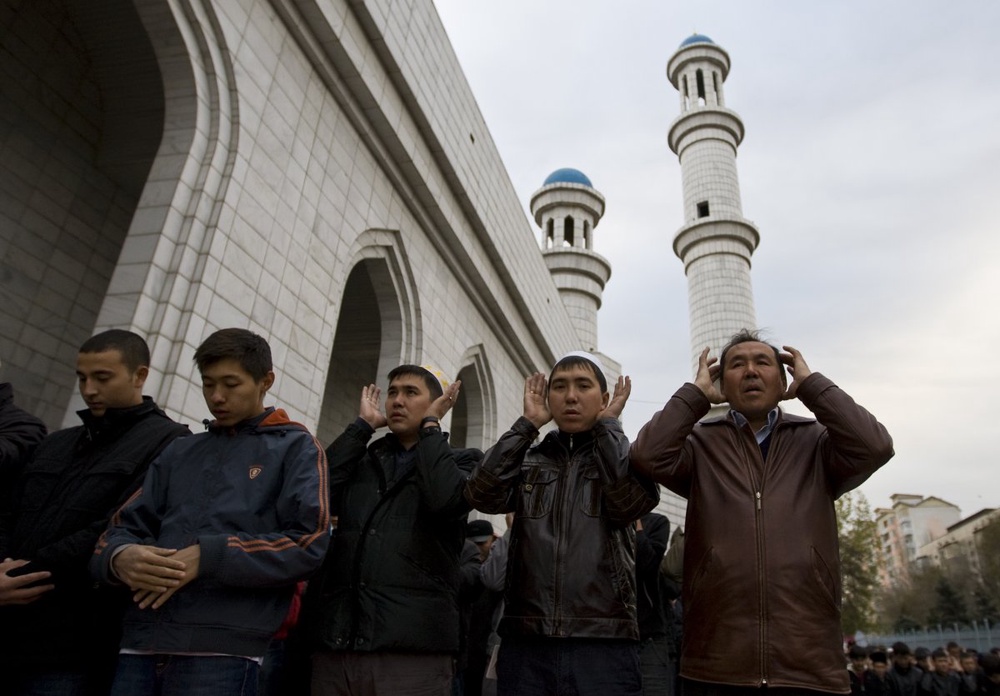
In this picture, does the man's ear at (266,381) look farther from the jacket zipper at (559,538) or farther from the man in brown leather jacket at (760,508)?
the man in brown leather jacket at (760,508)

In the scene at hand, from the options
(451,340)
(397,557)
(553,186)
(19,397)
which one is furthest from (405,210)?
(553,186)

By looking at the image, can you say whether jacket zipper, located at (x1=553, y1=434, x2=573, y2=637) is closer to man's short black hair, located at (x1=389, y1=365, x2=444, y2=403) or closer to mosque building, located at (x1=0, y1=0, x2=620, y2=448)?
man's short black hair, located at (x1=389, y1=365, x2=444, y2=403)

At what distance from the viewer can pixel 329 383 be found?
12320 mm

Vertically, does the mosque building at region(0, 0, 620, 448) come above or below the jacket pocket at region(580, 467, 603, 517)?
above

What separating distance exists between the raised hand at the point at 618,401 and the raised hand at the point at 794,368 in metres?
0.59

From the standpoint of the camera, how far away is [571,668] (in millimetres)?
2191

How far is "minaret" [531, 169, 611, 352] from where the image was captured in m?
19.7

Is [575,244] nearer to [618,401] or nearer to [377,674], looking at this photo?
[618,401]

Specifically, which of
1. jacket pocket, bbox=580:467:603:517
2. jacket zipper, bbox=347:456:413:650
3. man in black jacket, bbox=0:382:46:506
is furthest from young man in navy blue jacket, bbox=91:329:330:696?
jacket pocket, bbox=580:467:603:517

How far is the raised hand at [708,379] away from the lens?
2506 millimetres

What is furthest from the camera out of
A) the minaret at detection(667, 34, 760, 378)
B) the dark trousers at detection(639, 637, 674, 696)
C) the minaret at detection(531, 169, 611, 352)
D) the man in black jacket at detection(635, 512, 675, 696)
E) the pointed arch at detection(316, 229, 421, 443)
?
the minaret at detection(667, 34, 760, 378)

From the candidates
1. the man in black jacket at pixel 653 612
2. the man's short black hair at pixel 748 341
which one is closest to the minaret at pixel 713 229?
the man in black jacket at pixel 653 612

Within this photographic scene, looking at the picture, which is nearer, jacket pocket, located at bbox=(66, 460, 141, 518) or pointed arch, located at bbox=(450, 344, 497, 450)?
jacket pocket, located at bbox=(66, 460, 141, 518)

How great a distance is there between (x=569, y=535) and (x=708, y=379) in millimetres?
787
